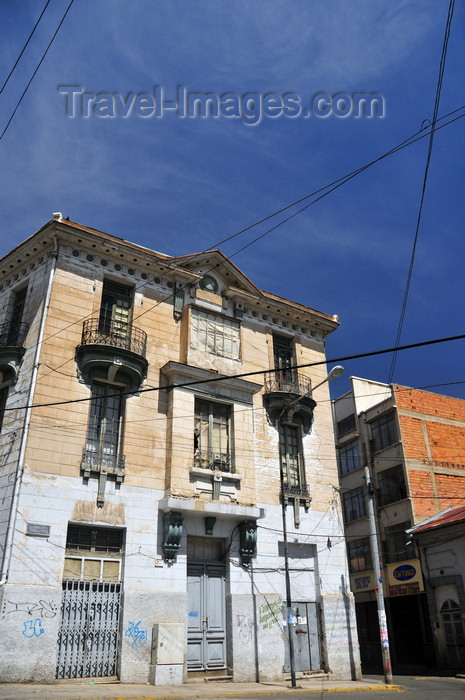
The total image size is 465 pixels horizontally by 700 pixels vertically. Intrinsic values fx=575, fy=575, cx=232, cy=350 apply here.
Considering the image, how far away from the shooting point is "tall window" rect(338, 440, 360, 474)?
4144 cm

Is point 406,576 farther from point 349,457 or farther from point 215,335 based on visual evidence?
point 215,335

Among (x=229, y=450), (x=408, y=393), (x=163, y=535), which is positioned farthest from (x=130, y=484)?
(x=408, y=393)

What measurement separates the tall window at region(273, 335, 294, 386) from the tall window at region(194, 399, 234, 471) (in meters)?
3.86

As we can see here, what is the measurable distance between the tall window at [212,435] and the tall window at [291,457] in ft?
9.09

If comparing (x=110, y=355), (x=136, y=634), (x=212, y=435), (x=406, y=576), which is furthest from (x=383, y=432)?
(x=136, y=634)

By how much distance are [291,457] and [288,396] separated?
8.37 feet

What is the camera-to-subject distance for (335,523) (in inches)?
930

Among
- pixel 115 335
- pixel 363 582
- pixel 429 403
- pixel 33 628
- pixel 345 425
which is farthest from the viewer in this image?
pixel 345 425

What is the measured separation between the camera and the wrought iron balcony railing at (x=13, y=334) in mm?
20438

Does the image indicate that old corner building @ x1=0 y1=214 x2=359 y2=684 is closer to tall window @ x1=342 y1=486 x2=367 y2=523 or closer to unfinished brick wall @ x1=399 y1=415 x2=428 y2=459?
unfinished brick wall @ x1=399 y1=415 x2=428 y2=459

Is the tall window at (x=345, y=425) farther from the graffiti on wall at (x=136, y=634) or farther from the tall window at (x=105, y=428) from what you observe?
the graffiti on wall at (x=136, y=634)

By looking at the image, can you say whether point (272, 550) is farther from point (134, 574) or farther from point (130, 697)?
point (130, 697)

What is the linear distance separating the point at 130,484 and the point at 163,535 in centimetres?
202

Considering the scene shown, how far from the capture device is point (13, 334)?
2109 centimetres
